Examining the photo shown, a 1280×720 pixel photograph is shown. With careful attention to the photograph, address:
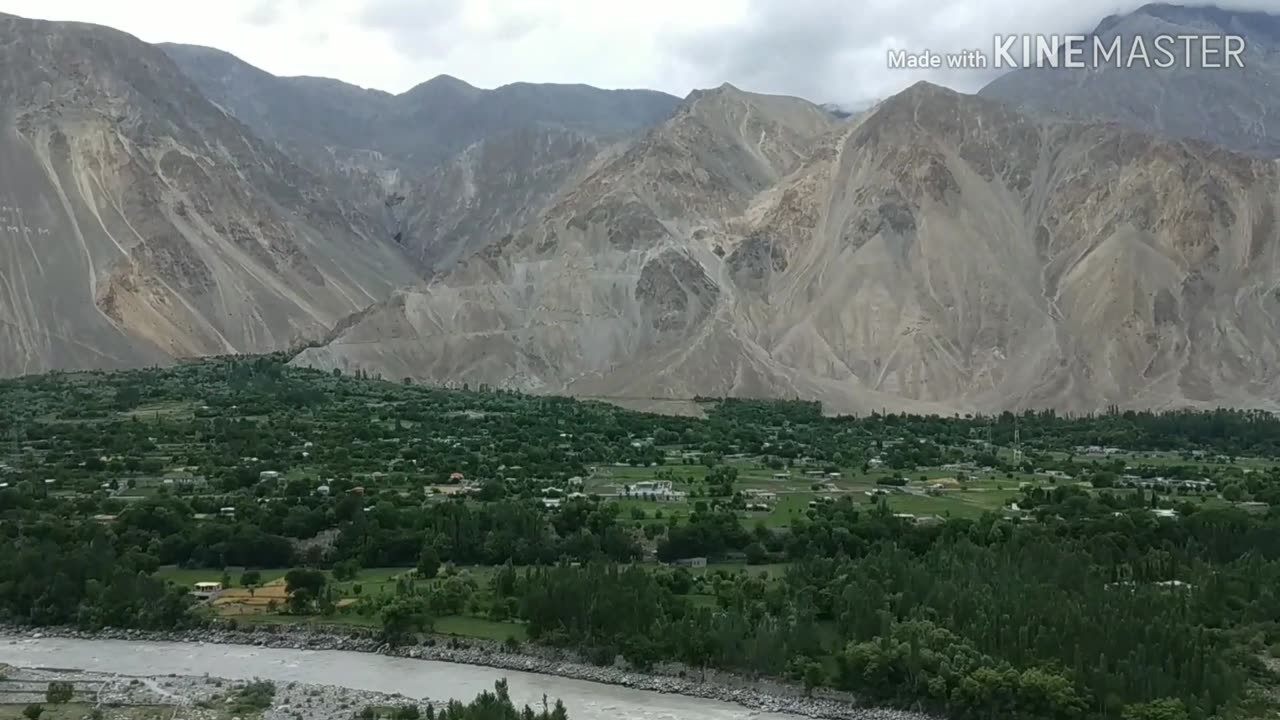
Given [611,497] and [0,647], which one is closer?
[0,647]

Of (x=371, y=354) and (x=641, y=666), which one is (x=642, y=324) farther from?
(x=641, y=666)

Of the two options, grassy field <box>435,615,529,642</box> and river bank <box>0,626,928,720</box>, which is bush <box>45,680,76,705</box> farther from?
grassy field <box>435,615,529,642</box>

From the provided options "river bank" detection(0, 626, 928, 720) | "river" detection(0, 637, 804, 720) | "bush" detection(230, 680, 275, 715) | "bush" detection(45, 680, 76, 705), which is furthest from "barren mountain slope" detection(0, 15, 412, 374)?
"bush" detection(230, 680, 275, 715)

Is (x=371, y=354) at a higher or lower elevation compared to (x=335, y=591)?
higher

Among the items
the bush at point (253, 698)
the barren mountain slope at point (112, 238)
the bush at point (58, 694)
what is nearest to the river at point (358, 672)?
the bush at point (253, 698)

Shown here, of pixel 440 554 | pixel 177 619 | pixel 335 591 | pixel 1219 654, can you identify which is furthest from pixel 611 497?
pixel 1219 654
